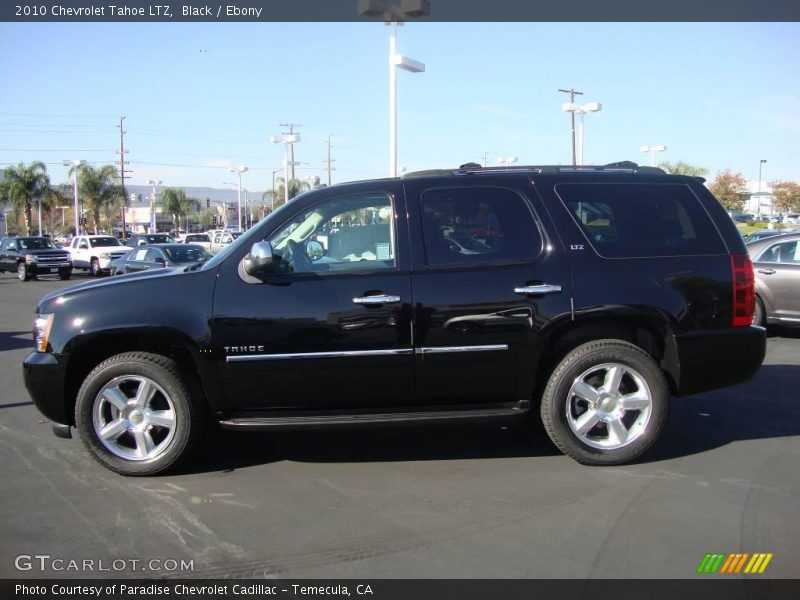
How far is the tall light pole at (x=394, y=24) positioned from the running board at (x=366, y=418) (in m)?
11.1

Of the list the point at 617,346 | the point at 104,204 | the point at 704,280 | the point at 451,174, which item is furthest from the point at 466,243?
the point at 104,204

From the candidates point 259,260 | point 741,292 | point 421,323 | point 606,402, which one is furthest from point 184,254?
point 741,292

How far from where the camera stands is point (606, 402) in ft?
15.9

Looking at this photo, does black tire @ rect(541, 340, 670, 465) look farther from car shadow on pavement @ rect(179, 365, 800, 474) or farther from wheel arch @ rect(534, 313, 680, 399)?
car shadow on pavement @ rect(179, 365, 800, 474)

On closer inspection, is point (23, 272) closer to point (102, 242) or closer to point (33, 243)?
Result: point (33, 243)

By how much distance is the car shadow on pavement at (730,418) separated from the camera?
5.36m

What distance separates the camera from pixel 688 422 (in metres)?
5.93

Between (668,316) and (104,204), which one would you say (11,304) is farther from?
(104,204)

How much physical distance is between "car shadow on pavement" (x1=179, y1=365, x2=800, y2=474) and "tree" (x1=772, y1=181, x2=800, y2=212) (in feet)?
241

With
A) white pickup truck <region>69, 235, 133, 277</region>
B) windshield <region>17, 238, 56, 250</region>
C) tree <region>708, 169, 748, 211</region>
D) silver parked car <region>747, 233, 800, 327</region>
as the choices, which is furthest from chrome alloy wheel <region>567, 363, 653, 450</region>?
tree <region>708, 169, 748, 211</region>

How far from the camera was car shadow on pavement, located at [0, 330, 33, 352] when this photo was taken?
10.3 meters

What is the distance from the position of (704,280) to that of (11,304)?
56.8ft

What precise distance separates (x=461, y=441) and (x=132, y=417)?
2423mm
